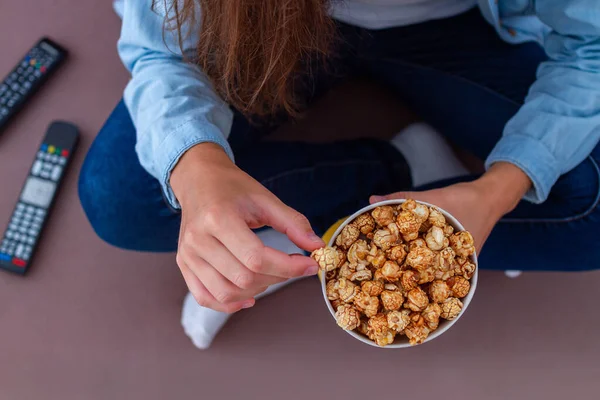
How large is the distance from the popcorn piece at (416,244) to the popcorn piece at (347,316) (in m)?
0.08

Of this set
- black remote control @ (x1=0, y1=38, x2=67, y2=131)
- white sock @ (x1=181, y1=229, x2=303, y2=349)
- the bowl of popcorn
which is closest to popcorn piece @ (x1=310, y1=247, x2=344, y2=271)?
the bowl of popcorn

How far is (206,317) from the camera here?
87 centimetres

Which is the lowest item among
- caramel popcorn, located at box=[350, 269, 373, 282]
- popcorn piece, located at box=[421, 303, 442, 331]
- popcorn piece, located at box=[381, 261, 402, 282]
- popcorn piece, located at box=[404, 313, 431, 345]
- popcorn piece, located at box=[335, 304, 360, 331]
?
popcorn piece, located at box=[404, 313, 431, 345]

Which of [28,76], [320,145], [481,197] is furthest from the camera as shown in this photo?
[28,76]

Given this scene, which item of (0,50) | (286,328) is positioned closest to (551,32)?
(286,328)

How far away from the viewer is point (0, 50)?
1006 mm

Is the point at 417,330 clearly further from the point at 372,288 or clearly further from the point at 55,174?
the point at 55,174

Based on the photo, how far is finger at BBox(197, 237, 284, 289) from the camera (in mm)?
460

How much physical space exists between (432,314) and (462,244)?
0.07 m

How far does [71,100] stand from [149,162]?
48 centimetres

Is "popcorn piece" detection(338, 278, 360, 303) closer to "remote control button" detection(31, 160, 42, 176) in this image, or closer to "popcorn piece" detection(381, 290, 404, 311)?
"popcorn piece" detection(381, 290, 404, 311)

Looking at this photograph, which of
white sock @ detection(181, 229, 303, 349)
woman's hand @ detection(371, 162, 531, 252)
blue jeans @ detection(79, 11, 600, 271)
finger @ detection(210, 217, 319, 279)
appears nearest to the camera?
finger @ detection(210, 217, 319, 279)

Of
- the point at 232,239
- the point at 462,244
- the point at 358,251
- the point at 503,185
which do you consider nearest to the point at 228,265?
the point at 232,239

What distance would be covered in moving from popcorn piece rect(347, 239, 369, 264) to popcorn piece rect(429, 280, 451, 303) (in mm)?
74
